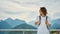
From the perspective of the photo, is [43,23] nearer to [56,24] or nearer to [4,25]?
[56,24]

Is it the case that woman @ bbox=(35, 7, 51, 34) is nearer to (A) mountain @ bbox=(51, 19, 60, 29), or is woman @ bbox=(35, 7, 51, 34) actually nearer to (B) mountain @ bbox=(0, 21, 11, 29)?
Result: (A) mountain @ bbox=(51, 19, 60, 29)

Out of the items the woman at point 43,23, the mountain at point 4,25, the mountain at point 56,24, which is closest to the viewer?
the woman at point 43,23

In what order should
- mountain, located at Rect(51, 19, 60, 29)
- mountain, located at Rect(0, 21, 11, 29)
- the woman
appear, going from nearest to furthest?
the woman, mountain, located at Rect(51, 19, 60, 29), mountain, located at Rect(0, 21, 11, 29)

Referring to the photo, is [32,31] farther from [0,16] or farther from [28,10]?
[0,16]

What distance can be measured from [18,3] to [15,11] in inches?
10.3

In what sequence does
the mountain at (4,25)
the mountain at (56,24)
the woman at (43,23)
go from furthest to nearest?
the mountain at (4,25), the mountain at (56,24), the woman at (43,23)

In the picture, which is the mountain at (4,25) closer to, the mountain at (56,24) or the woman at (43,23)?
the mountain at (56,24)

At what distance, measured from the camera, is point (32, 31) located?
20.1 ft

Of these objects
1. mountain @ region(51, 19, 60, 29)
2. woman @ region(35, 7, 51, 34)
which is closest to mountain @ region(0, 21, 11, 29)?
mountain @ region(51, 19, 60, 29)

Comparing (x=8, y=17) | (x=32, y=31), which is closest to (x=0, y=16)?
(x=8, y=17)

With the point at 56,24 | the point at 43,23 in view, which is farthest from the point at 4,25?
the point at 43,23

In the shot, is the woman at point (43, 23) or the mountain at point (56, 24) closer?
the woman at point (43, 23)

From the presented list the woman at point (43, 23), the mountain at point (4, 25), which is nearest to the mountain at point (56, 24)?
the mountain at point (4, 25)

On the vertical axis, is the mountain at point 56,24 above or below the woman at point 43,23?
above
